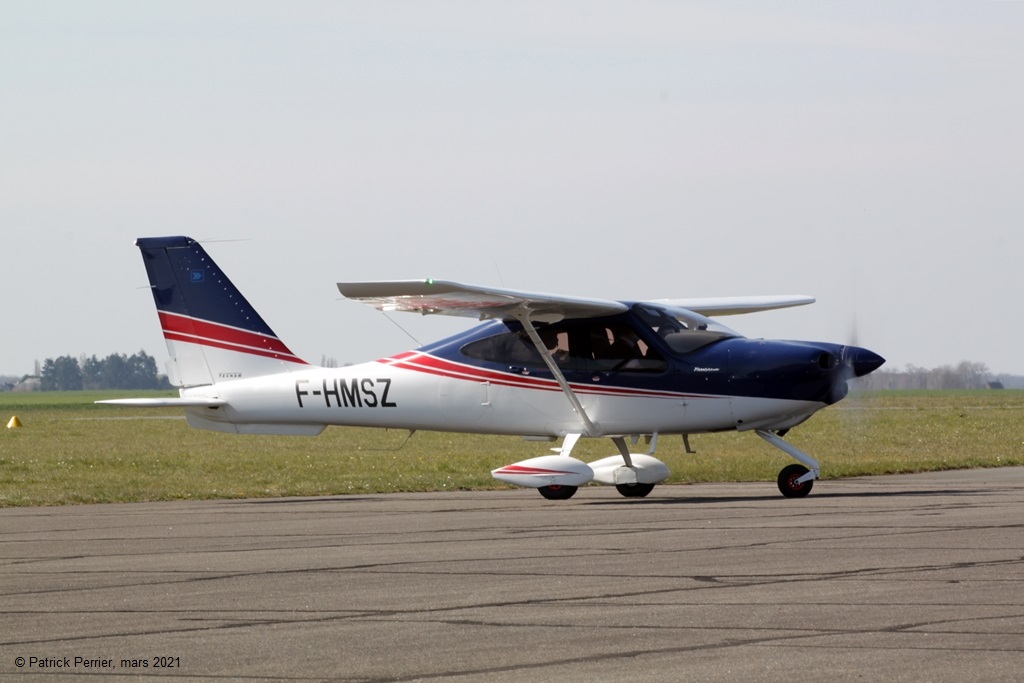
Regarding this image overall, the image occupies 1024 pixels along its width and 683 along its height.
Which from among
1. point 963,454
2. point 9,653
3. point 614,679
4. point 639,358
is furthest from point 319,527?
point 963,454

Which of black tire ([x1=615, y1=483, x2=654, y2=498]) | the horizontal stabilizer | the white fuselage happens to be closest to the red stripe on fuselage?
the white fuselage

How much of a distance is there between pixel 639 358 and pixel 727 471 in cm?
523

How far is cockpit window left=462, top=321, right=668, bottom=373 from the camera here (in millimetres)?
18219

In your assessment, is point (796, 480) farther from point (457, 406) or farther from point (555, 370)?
point (457, 406)

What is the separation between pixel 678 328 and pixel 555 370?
1593 millimetres

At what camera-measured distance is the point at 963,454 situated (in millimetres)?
27422

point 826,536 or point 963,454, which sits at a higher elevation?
point 826,536

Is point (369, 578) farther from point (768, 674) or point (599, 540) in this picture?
point (768, 674)

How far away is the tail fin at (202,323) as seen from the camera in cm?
2017

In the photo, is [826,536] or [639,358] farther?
[639,358]

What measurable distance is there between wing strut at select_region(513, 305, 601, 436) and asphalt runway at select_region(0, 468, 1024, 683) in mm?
2665

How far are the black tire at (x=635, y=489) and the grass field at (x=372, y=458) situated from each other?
1743mm

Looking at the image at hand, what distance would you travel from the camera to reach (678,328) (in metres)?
Result: 18.2

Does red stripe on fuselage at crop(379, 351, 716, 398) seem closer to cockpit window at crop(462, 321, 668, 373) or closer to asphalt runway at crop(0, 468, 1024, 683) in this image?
cockpit window at crop(462, 321, 668, 373)
